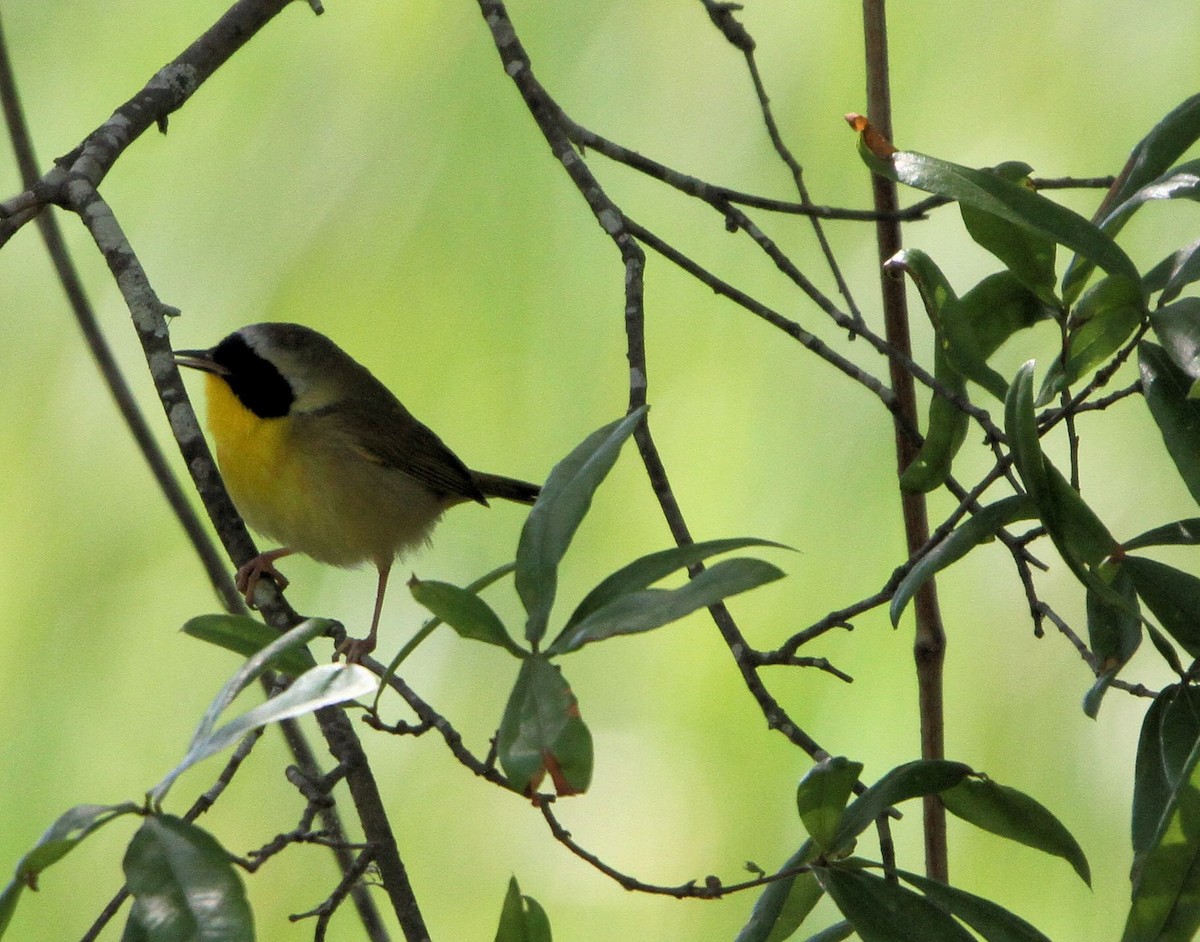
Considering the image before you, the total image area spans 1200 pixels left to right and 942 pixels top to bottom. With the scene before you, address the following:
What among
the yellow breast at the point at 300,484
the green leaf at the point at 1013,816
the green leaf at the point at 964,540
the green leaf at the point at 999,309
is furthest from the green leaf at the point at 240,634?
the yellow breast at the point at 300,484

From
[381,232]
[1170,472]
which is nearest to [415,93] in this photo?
[381,232]

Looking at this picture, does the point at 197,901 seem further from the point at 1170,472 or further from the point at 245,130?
the point at 245,130

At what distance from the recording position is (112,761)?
3.33 m

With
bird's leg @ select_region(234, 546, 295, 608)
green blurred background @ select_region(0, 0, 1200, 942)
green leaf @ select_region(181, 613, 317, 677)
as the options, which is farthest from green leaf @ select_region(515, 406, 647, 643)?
green blurred background @ select_region(0, 0, 1200, 942)

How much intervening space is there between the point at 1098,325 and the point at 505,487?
93.3 inches

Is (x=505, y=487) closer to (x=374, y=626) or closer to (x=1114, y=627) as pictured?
(x=374, y=626)

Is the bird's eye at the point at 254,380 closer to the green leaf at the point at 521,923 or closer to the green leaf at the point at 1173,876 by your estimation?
the green leaf at the point at 521,923

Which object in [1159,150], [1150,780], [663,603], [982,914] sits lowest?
[982,914]

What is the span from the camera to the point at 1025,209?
1.47 m

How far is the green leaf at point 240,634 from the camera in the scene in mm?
1457

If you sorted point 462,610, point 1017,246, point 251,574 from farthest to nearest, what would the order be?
point 251,574 → point 1017,246 → point 462,610

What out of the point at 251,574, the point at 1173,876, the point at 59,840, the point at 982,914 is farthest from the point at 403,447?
the point at 1173,876

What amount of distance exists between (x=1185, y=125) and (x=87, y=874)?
299 cm

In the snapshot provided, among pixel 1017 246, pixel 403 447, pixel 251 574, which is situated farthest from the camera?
pixel 403 447
